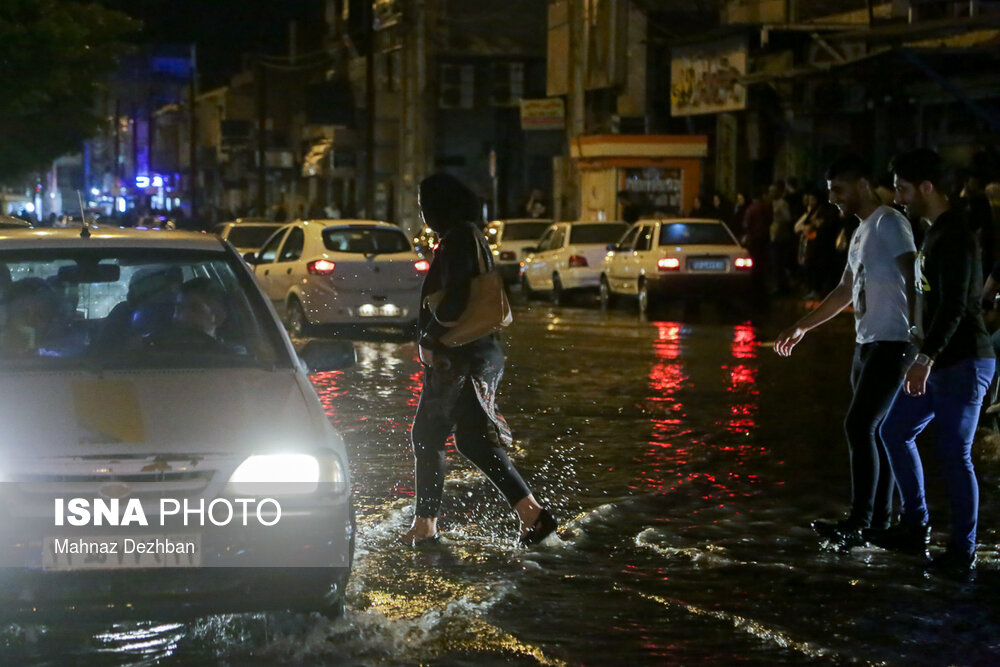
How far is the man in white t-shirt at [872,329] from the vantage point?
7.50 m

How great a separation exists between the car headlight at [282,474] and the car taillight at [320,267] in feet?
49.2

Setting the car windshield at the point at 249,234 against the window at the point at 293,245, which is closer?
the window at the point at 293,245

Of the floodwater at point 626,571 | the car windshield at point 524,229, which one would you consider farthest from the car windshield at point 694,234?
the floodwater at point 626,571

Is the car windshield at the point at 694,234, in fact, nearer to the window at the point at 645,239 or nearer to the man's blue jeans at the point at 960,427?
the window at the point at 645,239

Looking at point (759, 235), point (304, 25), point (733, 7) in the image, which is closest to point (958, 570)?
point (759, 235)

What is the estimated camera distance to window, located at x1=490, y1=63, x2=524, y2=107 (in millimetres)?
56000

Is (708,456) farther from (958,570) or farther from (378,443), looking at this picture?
(958,570)

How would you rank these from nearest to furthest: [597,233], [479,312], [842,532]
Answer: [479,312], [842,532], [597,233]

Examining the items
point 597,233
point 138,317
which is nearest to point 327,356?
point 138,317

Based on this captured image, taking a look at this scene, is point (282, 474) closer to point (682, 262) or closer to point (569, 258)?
point (682, 262)

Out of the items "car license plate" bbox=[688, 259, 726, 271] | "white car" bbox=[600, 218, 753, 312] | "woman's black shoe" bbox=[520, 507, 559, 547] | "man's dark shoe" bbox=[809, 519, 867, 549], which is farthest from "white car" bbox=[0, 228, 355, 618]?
"car license plate" bbox=[688, 259, 726, 271]

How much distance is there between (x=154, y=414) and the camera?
216 inches

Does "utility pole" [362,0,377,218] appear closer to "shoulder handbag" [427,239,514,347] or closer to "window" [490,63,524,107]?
"window" [490,63,524,107]

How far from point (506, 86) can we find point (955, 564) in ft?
163
